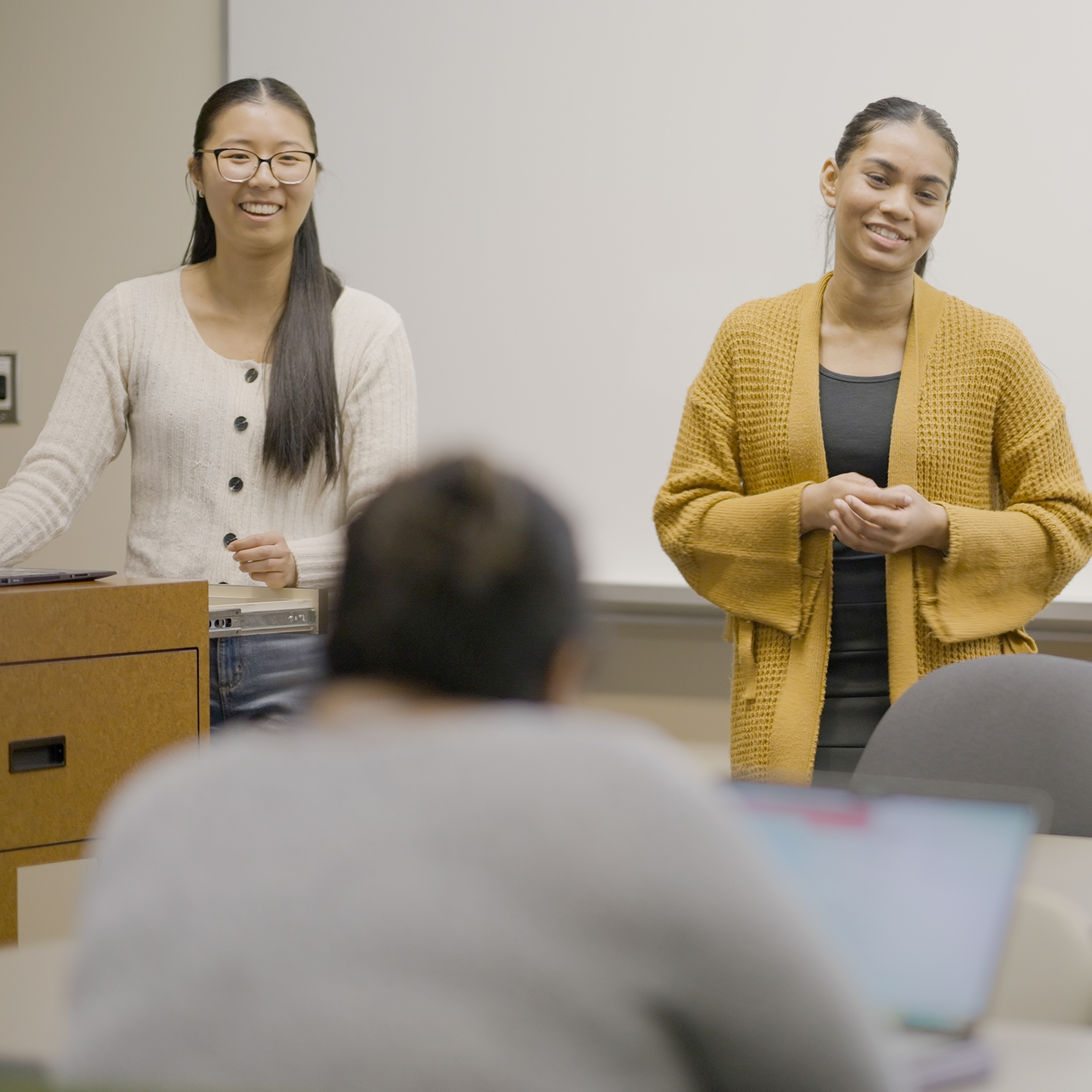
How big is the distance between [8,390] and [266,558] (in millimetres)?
2111

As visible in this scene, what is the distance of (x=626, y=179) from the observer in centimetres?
316

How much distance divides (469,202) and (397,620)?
2.65 metres

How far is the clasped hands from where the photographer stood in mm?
1902

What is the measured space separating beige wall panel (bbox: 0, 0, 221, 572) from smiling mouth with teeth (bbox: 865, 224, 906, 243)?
2.16 m

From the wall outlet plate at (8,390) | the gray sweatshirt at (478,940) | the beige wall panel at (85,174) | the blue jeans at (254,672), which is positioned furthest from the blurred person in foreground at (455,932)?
the wall outlet plate at (8,390)

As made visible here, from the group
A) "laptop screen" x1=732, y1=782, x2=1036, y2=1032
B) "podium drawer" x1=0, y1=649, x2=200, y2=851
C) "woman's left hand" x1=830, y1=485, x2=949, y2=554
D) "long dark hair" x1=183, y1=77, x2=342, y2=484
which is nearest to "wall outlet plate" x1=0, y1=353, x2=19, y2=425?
"long dark hair" x1=183, y1=77, x2=342, y2=484

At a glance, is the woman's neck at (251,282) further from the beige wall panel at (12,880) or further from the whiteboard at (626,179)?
the whiteboard at (626,179)

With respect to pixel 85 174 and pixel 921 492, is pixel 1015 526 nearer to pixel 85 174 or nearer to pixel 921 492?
pixel 921 492

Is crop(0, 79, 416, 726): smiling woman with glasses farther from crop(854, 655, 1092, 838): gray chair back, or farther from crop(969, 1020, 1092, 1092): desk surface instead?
crop(969, 1020, 1092, 1092): desk surface

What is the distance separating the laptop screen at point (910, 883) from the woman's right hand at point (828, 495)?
0.98 metres

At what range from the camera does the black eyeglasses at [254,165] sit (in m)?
2.08

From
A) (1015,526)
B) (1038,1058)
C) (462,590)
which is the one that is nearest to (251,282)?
(1015,526)

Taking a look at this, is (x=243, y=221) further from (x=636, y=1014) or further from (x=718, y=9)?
(x=636, y=1014)

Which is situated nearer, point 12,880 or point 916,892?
point 916,892
